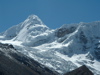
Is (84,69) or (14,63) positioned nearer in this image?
(84,69)

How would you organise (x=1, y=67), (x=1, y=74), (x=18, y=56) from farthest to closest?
1. (x=18, y=56)
2. (x=1, y=67)
3. (x=1, y=74)

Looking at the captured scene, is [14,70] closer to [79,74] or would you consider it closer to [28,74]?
[28,74]

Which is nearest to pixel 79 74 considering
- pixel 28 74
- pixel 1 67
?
pixel 1 67

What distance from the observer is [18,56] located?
594 feet

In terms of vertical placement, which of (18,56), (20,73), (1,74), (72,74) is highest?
(18,56)

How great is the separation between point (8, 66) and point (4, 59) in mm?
10103

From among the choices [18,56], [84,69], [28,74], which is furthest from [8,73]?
[84,69]

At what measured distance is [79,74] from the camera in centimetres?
4175

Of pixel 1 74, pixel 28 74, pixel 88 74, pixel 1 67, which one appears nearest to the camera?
pixel 88 74

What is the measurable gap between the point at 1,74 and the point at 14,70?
16.2 meters

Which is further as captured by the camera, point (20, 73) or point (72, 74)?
point (20, 73)

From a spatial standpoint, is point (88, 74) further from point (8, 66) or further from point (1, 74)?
point (8, 66)

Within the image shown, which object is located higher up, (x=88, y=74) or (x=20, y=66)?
(x=20, y=66)

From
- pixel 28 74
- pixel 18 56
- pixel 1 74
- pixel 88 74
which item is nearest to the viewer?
pixel 88 74
